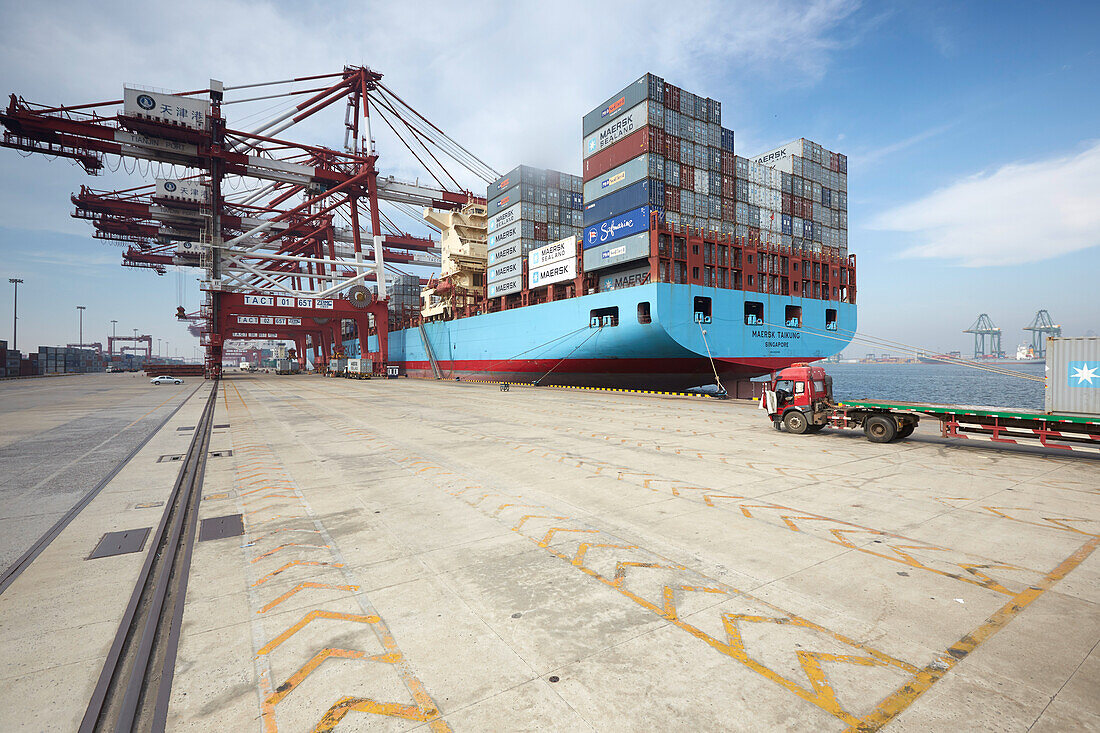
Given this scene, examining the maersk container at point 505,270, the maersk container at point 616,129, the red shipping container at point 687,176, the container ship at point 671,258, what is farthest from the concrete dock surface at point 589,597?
the maersk container at point 505,270

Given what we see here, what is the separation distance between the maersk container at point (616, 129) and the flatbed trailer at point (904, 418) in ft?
70.3

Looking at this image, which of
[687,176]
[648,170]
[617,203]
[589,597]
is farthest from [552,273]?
[589,597]

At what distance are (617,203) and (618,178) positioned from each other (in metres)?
1.78

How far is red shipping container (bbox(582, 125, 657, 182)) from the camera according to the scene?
28.3 m

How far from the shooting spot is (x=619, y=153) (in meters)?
30.2

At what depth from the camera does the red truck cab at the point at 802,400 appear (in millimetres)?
13773

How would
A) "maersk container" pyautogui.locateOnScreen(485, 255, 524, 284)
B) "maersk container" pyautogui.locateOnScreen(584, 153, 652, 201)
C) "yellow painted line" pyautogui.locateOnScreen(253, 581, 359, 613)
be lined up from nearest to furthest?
"yellow painted line" pyautogui.locateOnScreen(253, 581, 359, 613) < "maersk container" pyautogui.locateOnScreen(584, 153, 652, 201) < "maersk container" pyautogui.locateOnScreen(485, 255, 524, 284)

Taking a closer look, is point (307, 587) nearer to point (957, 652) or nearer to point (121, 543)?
point (121, 543)

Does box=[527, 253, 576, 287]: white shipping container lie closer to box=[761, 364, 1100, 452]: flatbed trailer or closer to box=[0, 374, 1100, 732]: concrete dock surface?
box=[761, 364, 1100, 452]: flatbed trailer

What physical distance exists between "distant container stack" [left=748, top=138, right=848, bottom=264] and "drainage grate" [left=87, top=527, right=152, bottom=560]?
33.8 meters

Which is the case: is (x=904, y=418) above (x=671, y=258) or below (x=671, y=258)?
below

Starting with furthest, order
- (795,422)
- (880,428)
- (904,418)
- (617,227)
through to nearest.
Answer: (617,227) → (795,422) → (880,428) → (904,418)

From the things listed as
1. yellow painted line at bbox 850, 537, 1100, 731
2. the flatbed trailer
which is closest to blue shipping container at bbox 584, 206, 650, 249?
the flatbed trailer

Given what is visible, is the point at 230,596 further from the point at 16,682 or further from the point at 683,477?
the point at 683,477
